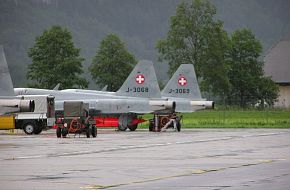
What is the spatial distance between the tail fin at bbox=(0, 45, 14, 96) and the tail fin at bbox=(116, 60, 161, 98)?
59.4ft

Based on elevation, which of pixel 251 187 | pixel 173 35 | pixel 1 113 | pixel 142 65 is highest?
pixel 173 35

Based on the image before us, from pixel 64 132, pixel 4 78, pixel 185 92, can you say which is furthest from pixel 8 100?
pixel 185 92

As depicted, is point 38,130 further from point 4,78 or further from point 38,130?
point 4,78

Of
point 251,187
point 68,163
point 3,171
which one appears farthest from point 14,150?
point 251,187

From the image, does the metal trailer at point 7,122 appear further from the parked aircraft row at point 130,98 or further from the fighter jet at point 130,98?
the fighter jet at point 130,98

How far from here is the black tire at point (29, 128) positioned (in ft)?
167

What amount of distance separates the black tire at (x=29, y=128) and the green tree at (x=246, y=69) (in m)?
76.9

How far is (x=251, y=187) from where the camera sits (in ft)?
58.5

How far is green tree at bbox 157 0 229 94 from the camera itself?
118 m

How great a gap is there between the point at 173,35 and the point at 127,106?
63138 millimetres

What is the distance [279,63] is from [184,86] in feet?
282

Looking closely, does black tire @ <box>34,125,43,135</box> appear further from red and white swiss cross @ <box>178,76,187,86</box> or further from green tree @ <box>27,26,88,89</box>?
green tree @ <box>27,26,88,89</box>

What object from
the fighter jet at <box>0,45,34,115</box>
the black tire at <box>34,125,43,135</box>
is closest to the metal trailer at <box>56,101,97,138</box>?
the fighter jet at <box>0,45,34,115</box>

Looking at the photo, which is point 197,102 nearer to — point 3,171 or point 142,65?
point 142,65
